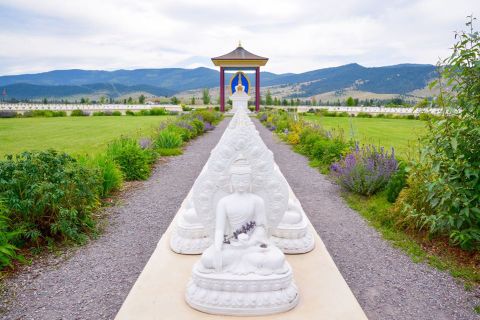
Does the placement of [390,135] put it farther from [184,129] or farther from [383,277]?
[383,277]

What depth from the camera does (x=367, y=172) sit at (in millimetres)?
7574

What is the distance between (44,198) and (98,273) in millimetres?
1370

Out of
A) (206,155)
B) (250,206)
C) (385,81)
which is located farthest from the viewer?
(385,81)

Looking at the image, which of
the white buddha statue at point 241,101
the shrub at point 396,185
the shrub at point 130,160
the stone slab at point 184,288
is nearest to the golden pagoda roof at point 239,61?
the white buddha statue at point 241,101

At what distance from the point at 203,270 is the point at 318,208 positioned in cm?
423

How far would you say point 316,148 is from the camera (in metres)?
12.3

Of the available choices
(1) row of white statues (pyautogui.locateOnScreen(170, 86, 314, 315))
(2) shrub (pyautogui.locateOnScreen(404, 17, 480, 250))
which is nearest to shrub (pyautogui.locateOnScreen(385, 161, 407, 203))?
(2) shrub (pyautogui.locateOnScreen(404, 17, 480, 250))

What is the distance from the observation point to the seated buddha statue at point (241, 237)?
3316mm

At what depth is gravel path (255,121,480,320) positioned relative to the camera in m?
3.73

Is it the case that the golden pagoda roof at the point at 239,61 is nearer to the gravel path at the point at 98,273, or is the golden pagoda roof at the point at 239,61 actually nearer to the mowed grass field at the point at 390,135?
the mowed grass field at the point at 390,135

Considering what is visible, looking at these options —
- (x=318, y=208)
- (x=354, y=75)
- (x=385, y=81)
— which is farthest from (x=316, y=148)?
(x=354, y=75)

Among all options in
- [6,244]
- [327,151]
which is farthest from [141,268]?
[327,151]

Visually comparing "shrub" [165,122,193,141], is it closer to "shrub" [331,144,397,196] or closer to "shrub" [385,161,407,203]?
"shrub" [331,144,397,196]

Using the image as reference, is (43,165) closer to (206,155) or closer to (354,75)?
(206,155)
